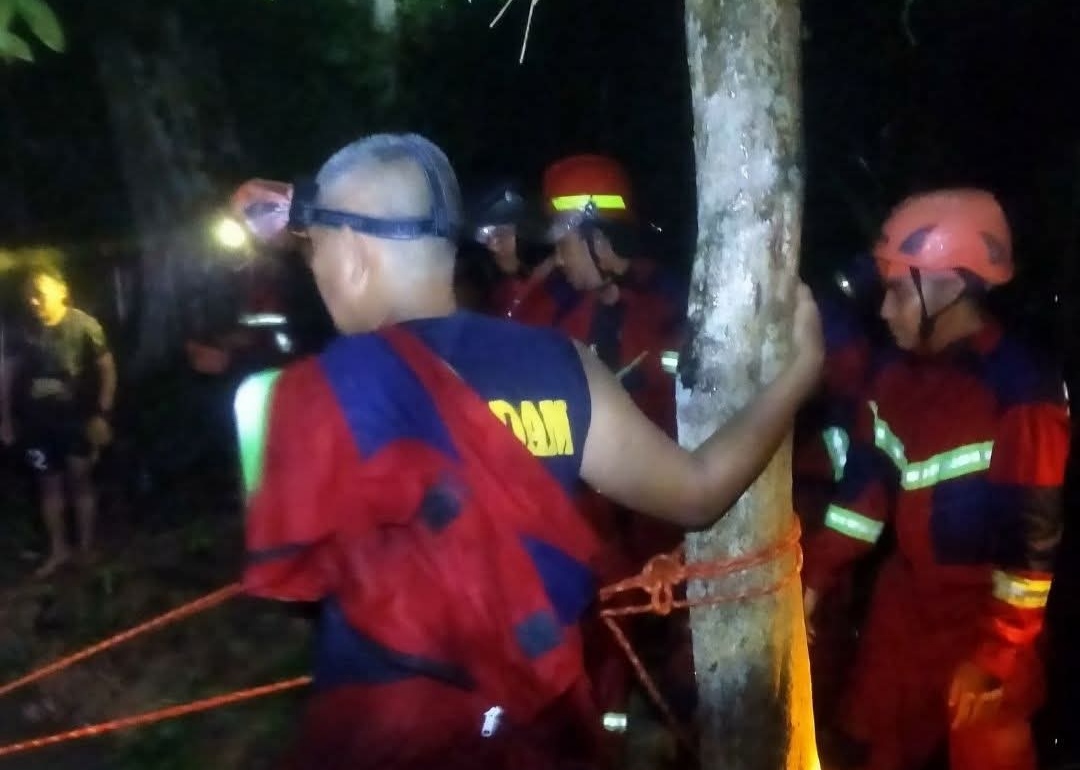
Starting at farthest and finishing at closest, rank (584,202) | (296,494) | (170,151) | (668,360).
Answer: (170,151), (584,202), (668,360), (296,494)

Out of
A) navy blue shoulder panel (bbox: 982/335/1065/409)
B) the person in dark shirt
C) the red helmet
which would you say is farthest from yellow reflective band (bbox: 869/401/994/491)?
the person in dark shirt

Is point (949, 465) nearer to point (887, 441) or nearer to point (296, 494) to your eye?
point (887, 441)

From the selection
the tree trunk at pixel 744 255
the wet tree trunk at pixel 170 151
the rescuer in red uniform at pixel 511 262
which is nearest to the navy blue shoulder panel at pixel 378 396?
the tree trunk at pixel 744 255

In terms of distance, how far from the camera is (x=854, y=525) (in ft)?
12.3

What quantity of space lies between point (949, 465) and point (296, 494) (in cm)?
221

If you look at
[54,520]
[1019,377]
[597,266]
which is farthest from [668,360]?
[54,520]

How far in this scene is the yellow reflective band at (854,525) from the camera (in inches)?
147

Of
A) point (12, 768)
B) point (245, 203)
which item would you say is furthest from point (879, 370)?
point (12, 768)

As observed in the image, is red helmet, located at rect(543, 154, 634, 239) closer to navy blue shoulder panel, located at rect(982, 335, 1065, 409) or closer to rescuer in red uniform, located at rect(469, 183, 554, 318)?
rescuer in red uniform, located at rect(469, 183, 554, 318)

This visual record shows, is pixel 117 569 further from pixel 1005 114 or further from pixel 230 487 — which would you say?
pixel 1005 114

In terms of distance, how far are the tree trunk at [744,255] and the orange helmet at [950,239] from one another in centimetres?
123

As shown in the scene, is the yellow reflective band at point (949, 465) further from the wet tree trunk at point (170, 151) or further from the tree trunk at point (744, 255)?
the wet tree trunk at point (170, 151)

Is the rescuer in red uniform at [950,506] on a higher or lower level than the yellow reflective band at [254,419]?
lower

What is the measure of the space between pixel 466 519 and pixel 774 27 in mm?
1162
